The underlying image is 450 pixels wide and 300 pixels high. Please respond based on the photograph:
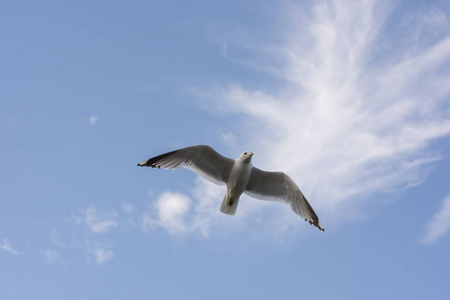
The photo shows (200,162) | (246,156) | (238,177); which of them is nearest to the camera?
(246,156)

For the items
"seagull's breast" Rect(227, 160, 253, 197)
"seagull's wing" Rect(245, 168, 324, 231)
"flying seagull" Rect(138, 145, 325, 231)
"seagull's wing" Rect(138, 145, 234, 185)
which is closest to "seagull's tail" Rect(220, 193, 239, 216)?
"flying seagull" Rect(138, 145, 325, 231)

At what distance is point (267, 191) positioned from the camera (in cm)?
1066

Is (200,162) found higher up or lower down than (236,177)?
higher up

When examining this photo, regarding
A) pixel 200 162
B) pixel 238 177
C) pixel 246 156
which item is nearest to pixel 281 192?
pixel 238 177

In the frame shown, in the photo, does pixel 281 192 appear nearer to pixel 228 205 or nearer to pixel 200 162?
pixel 228 205

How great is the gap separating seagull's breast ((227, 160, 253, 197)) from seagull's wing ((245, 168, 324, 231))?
32 centimetres

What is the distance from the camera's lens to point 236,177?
10.1 metres

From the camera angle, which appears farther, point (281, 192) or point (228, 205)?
point (281, 192)

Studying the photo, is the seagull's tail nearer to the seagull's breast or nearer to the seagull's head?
the seagull's breast

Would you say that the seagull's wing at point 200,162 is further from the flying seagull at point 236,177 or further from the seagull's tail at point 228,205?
the seagull's tail at point 228,205

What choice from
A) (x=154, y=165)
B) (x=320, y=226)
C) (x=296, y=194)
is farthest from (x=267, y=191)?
(x=154, y=165)

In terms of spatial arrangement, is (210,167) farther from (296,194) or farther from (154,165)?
(296,194)

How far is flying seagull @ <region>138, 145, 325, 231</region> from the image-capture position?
1008 cm

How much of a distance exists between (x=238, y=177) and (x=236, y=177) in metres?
0.04
